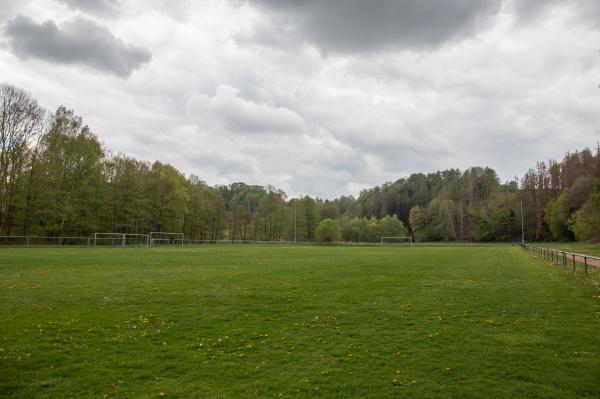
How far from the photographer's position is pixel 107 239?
6850 centimetres

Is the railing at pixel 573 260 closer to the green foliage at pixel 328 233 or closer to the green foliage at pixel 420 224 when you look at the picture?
the green foliage at pixel 328 233

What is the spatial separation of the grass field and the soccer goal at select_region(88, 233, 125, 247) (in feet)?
170

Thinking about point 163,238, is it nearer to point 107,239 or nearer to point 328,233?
point 107,239

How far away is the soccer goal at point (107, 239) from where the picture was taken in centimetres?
6628

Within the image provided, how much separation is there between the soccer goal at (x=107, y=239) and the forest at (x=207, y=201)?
2396mm

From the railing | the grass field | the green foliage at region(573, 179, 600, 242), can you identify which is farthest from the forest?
the grass field

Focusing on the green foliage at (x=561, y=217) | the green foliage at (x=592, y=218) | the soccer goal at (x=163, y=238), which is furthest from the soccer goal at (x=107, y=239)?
the green foliage at (x=561, y=217)

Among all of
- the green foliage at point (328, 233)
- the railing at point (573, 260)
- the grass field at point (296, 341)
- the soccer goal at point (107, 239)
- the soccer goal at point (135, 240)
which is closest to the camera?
the grass field at point (296, 341)

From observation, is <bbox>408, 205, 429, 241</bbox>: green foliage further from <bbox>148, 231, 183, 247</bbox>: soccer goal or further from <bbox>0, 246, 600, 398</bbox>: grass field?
<bbox>0, 246, 600, 398</bbox>: grass field

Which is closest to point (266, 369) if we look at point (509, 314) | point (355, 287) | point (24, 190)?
point (509, 314)

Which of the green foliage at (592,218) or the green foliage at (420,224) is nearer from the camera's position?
the green foliage at (592,218)

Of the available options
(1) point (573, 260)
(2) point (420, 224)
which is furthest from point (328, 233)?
(1) point (573, 260)

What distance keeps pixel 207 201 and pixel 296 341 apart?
9603cm

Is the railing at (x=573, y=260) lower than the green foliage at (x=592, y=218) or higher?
lower
